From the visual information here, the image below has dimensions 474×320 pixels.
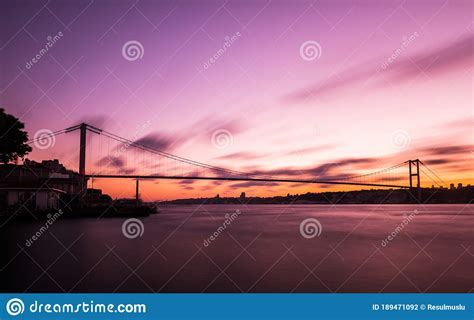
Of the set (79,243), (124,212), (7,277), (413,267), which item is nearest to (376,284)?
(413,267)

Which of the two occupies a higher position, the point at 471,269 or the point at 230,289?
the point at 471,269

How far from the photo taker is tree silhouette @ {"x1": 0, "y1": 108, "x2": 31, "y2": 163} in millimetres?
31594

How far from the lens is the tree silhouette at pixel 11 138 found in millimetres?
31594

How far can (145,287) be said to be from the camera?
12.3 m

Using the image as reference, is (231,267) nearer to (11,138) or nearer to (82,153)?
(11,138)

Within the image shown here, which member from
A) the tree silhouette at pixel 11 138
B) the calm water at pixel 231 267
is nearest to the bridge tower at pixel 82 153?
the tree silhouette at pixel 11 138

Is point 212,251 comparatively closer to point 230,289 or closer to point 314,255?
point 314,255
